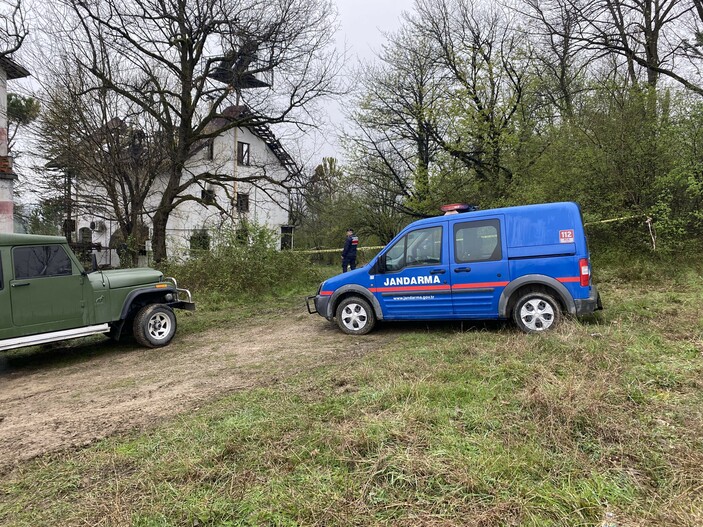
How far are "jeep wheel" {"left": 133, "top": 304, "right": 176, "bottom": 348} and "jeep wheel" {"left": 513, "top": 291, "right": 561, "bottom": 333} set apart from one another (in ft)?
18.4

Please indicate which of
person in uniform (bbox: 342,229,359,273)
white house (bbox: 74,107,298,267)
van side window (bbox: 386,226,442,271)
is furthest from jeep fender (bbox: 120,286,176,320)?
white house (bbox: 74,107,298,267)

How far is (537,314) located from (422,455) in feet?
14.1

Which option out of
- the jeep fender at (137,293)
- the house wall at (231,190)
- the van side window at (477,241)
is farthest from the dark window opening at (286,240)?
the van side window at (477,241)

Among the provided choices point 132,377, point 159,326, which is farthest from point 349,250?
point 132,377

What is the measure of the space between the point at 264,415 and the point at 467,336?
3.60 metres

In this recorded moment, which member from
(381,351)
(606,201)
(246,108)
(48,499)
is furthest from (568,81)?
(48,499)

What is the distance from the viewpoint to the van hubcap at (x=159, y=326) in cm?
742

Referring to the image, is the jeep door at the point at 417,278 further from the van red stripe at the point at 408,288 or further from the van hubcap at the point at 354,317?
the van hubcap at the point at 354,317

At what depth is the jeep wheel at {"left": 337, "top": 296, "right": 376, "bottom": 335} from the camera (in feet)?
24.6

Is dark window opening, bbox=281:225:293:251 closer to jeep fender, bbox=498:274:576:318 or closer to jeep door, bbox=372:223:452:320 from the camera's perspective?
jeep door, bbox=372:223:452:320

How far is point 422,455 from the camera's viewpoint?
2805 millimetres

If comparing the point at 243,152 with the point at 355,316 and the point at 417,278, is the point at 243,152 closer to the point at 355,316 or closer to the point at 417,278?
the point at 355,316

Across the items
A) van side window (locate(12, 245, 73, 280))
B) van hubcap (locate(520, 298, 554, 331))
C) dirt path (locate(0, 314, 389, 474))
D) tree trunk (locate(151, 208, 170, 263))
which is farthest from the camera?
tree trunk (locate(151, 208, 170, 263))

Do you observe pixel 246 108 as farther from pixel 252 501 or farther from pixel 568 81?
pixel 252 501
